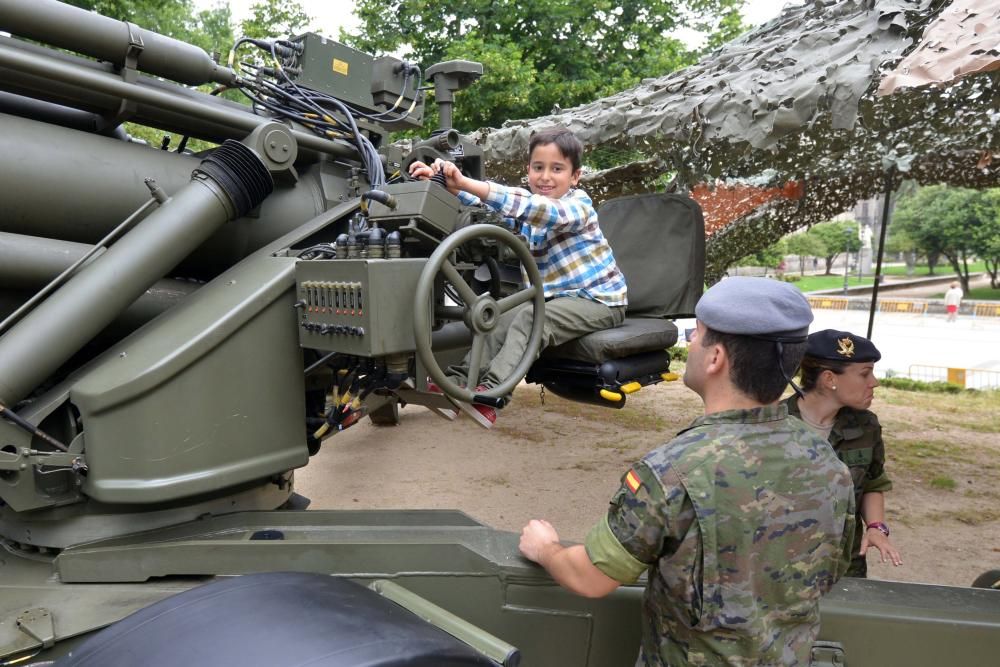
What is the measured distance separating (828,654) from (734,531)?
0.71 m

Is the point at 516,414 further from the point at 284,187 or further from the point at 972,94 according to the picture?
the point at 284,187

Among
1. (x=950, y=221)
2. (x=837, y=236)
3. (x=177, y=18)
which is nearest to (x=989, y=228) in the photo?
(x=950, y=221)

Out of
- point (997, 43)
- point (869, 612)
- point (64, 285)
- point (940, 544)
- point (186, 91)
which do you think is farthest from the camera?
point (940, 544)

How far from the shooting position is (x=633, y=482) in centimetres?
159

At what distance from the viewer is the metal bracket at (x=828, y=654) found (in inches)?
77.6

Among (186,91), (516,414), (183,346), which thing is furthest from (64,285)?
(516,414)

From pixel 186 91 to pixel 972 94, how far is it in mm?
4449

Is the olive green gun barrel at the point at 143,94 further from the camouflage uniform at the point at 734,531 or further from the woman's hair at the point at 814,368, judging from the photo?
the woman's hair at the point at 814,368

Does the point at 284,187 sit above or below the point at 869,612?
above

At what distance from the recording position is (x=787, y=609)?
5.35 feet

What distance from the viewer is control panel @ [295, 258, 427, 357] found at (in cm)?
202

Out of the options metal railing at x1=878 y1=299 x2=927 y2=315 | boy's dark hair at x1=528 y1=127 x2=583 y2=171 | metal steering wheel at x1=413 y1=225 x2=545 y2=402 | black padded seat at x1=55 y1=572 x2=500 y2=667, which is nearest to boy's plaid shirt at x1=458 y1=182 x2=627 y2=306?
boy's dark hair at x1=528 y1=127 x2=583 y2=171

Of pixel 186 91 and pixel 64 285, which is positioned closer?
pixel 64 285

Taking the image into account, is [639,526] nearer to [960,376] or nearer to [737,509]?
[737,509]
